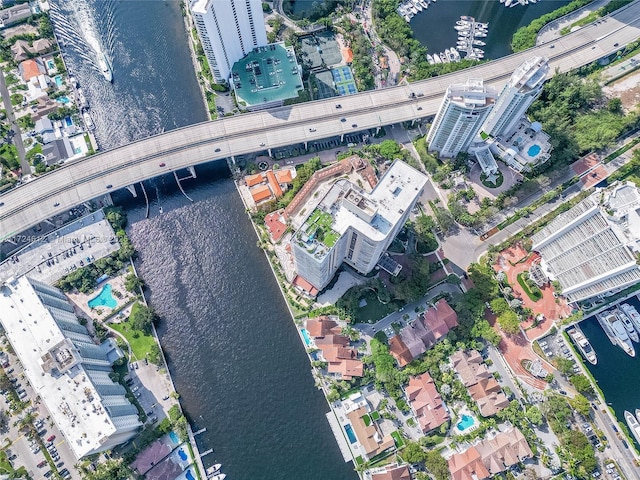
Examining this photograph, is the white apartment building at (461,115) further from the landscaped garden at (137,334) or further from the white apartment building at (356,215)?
the landscaped garden at (137,334)

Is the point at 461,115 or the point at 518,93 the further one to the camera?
the point at 518,93

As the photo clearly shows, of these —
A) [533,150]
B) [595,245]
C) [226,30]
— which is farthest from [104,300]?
[533,150]

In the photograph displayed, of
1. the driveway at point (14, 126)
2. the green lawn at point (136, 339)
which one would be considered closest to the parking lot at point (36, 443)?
the green lawn at point (136, 339)

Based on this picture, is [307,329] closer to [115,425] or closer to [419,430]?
[419,430]

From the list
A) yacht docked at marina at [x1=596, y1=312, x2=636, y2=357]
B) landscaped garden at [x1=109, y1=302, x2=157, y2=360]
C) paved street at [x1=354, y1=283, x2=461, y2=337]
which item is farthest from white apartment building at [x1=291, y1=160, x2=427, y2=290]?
yacht docked at marina at [x1=596, y1=312, x2=636, y2=357]

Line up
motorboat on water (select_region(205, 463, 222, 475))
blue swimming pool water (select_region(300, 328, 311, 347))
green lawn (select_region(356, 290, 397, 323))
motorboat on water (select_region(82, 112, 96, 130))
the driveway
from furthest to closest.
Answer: motorboat on water (select_region(82, 112, 96, 130)) → the driveway → green lawn (select_region(356, 290, 397, 323)) → blue swimming pool water (select_region(300, 328, 311, 347)) → motorboat on water (select_region(205, 463, 222, 475))

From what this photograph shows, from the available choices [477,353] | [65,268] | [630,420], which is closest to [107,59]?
[65,268]

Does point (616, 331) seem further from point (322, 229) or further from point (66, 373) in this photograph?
point (66, 373)

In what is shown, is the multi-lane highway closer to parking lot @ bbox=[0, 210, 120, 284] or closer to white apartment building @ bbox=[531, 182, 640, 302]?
parking lot @ bbox=[0, 210, 120, 284]
